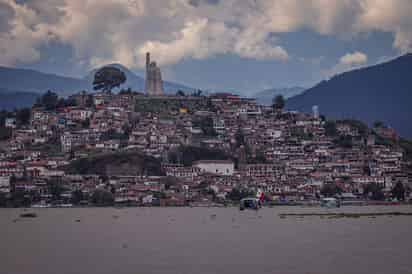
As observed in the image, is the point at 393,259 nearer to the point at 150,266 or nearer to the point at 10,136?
the point at 150,266

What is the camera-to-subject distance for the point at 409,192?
117312 mm

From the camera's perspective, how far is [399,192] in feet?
371

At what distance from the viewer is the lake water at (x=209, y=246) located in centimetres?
3625

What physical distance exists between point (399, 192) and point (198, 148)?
111 ft

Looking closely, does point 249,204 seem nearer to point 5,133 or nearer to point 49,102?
point 5,133

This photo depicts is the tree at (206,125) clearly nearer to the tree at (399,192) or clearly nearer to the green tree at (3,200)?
the tree at (399,192)

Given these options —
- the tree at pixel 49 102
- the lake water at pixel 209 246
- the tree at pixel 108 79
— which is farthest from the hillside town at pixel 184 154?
the lake water at pixel 209 246

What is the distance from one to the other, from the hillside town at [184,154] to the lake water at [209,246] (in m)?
43.1

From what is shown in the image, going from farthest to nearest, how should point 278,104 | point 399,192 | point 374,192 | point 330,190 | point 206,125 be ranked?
1. point 278,104
2. point 206,125
3. point 374,192
4. point 330,190
5. point 399,192

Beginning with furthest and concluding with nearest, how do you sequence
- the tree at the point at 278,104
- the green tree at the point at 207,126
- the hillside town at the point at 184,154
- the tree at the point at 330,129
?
→ the tree at the point at 278,104 < the tree at the point at 330,129 < the green tree at the point at 207,126 < the hillside town at the point at 184,154

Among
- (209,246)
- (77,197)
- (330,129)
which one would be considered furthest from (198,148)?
(209,246)

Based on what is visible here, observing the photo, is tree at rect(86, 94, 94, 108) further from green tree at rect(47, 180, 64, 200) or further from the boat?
the boat

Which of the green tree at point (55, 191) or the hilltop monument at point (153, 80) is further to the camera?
the hilltop monument at point (153, 80)

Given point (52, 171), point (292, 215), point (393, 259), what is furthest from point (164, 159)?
point (393, 259)
